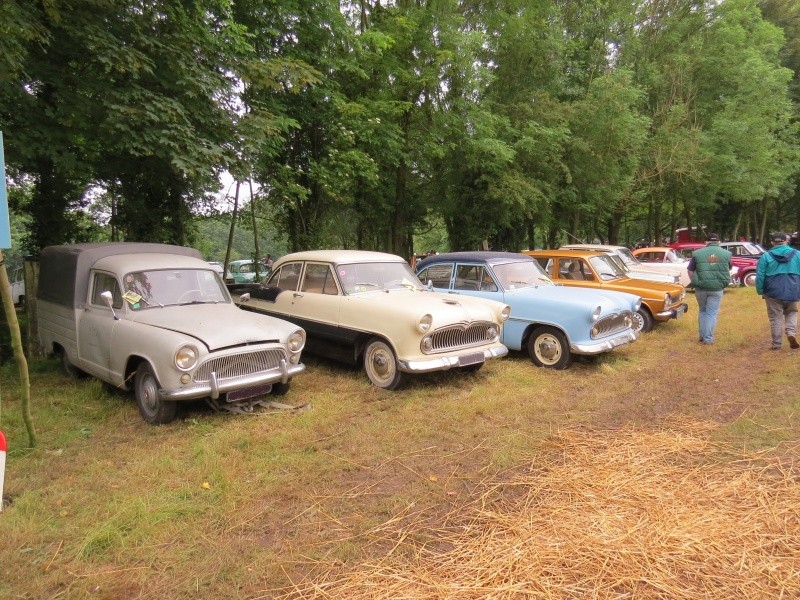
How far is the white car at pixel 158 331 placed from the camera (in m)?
5.03

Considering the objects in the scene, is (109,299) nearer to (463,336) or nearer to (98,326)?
(98,326)

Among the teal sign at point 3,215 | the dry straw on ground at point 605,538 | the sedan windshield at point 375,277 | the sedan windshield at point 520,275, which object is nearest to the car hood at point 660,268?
the sedan windshield at point 520,275

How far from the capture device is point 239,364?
5270 millimetres

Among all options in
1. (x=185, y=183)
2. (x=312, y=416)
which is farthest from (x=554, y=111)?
(x=312, y=416)

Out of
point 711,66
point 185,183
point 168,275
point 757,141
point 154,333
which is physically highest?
point 711,66

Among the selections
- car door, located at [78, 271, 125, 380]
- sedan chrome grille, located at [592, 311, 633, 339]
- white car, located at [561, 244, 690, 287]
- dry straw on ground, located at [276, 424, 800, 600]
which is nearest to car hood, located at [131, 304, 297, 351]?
car door, located at [78, 271, 125, 380]

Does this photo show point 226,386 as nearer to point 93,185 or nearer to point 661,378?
point 661,378

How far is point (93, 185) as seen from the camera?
12516 mm

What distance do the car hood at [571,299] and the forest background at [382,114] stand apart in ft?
15.9

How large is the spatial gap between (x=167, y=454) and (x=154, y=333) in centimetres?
130

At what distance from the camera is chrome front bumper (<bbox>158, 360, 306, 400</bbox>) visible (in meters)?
4.89

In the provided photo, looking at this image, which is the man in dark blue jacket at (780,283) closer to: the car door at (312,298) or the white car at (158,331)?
the car door at (312,298)

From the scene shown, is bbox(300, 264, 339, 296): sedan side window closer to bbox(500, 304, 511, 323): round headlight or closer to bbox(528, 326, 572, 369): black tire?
bbox(500, 304, 511, 323): round headlight

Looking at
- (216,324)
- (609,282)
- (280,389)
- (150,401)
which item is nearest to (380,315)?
(280,389)
